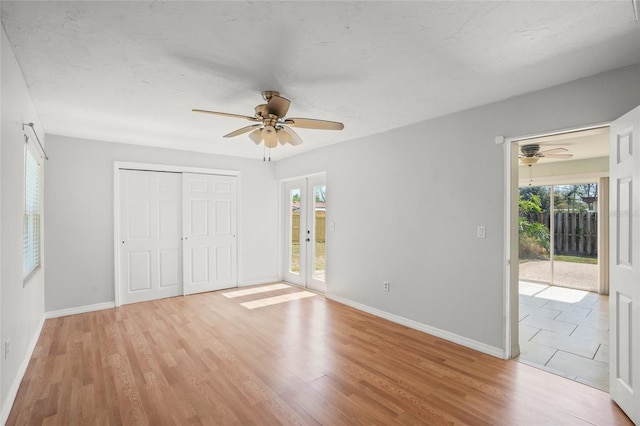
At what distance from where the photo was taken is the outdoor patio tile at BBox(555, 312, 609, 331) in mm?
3902

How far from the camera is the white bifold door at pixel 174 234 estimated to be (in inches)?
196

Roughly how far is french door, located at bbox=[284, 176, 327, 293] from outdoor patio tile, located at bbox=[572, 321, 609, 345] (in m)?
3.41

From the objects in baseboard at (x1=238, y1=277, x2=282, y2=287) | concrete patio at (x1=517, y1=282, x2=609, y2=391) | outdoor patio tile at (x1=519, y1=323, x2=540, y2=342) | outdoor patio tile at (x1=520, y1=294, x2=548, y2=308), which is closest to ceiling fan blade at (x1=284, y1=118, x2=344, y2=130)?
concrete patio at (x1=517, y1=282, x2=609, y2=391)

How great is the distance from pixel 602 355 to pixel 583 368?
0.49 meters

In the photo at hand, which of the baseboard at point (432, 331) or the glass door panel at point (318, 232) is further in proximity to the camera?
the glass door panel at point (318, 232)

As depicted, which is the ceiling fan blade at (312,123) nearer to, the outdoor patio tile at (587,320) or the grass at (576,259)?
the outdoor patio tile at (587,320)

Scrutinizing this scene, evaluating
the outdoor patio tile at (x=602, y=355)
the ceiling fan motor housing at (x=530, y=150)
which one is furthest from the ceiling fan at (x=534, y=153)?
the outdoor patio tile at (x=602, y=355)

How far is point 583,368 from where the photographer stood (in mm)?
2850

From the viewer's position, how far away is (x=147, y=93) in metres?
2.96

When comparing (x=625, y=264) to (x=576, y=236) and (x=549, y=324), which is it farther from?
(x=576, y=236)

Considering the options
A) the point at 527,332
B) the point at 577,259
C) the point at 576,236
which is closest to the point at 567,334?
the point at 527,332

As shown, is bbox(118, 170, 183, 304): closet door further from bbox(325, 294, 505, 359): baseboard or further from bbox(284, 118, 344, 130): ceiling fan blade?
bbox(284, 118, 344, 130): ceiling fan blade

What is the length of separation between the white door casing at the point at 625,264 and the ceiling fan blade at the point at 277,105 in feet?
8.22

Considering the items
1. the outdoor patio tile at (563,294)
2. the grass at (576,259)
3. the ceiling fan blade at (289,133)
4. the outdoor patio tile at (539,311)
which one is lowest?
the outdoor patio tile at (563,294)
